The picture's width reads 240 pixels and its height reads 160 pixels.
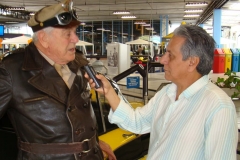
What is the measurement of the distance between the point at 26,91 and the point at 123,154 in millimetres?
1536

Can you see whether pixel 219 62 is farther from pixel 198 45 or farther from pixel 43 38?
pixel 43 38

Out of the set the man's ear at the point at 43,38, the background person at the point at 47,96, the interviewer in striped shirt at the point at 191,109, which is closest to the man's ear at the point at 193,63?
the interviewer in striped shirt at the point at 191,109

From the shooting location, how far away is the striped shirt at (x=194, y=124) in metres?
1.11

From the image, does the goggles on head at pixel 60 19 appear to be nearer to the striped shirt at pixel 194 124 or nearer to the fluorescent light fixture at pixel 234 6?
the striped shirt at pixel 194 124

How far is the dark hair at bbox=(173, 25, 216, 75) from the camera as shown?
125 centimetres

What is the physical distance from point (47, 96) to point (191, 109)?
691 mm

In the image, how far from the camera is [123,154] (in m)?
2.63

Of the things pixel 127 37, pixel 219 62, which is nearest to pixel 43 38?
pixel 219 62

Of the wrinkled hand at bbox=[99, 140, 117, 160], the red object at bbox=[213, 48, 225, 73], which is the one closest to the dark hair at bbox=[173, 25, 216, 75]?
the wrinkled hand at bbox=[99, 140, 117, 160]

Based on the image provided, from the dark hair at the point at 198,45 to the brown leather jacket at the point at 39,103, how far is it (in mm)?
609

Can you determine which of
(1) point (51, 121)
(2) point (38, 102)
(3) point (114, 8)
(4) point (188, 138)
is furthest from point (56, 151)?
(3) point (114, 8)

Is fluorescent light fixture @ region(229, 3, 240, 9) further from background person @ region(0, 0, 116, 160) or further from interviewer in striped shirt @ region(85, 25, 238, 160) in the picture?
background person @ region(0, 0, 116, 160)

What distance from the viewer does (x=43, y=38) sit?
4.68 feet

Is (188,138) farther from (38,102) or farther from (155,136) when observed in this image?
(38,102)
